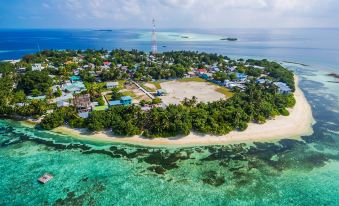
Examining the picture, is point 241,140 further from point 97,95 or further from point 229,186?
point 97,95

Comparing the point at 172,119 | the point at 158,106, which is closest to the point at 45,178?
the point at 172,119

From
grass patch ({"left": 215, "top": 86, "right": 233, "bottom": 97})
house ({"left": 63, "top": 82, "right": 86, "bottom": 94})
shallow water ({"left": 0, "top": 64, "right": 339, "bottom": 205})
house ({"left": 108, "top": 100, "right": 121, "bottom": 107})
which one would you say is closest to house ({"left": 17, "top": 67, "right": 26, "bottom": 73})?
house ({"left": 63, "top": 82, "right": 86, "bottom": 94})

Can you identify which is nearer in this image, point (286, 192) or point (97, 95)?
point (286, 192)

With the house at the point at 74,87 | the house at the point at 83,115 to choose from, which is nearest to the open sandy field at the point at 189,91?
the house at the point at 83,115

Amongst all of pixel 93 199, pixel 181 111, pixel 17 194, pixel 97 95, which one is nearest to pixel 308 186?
pixel 181 111

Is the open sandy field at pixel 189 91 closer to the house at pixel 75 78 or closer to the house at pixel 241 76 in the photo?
the house at pixel 241 76

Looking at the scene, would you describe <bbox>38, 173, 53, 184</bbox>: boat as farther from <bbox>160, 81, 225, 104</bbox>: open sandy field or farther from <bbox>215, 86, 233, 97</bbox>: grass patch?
<bbox>215, 86, 233, 97</bbox>: grass patch
